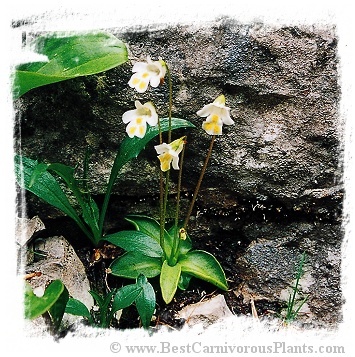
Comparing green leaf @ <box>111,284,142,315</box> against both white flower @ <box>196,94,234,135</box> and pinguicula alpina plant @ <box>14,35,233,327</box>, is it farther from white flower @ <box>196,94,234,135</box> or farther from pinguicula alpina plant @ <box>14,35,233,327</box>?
white flower @ <box>196,94,234,135</box>

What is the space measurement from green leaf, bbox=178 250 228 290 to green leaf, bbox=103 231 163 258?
9 centimetres

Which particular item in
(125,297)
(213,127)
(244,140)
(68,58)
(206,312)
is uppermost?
(68,58)

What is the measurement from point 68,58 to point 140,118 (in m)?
0.30

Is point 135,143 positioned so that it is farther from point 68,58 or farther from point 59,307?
point 59,307

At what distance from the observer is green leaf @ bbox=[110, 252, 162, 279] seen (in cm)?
172

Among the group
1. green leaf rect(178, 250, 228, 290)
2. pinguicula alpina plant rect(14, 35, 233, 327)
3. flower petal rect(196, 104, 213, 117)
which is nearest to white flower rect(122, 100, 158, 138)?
pinguicula alpina plant rect(14, 35, 233, 327)

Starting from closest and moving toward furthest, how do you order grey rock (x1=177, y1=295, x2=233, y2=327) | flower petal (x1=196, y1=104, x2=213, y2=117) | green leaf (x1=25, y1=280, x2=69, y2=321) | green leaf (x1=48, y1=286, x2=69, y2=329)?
green leaf (x1=25, y1=280, x2=69, y2=321), green leaf (x1=48, y1=286, x2=69, y2=329), flower petal (x1=196, y1=104, x2=213, y2=117), grey rock (x1=177, y1=295, x2=233, y2=327)

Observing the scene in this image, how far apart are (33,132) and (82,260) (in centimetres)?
45

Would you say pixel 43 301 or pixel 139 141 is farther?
pixel 139 141

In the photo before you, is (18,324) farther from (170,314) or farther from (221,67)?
(221,67)

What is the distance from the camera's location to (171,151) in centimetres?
155

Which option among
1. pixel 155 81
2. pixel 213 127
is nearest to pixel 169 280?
pixel 213 127

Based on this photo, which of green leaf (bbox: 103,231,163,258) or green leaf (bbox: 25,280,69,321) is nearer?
green leaf (bbox: 25,280,69,321)

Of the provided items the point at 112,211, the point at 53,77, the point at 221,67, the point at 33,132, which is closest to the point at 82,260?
the point at 112,211
